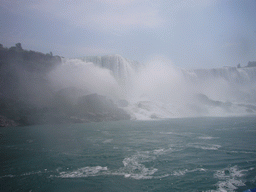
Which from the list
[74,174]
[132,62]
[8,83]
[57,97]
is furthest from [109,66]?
A: [74,174]

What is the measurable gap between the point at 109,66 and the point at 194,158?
47.6 m

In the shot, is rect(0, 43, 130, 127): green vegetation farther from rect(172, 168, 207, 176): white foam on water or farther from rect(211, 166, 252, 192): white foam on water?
rect(211, 166, 252, 192): white foam on water

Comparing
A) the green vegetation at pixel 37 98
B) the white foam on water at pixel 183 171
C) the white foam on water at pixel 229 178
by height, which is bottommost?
the white foam on water at pixel 229 178

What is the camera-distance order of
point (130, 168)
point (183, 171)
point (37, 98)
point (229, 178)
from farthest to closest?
point (37, 98), point (130, 168), point (183, 171), point (229, 178)

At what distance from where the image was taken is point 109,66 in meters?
55.3

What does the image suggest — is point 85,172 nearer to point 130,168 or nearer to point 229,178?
point 130,168

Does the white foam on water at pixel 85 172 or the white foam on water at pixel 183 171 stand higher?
the white foam on water at pixel 85 172

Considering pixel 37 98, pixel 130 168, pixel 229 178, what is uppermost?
pixel 37 98

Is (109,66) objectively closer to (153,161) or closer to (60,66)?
(60,66)

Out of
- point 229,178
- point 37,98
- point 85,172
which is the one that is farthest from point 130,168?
point 37,98

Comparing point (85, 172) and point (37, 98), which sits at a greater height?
point (37, 98)

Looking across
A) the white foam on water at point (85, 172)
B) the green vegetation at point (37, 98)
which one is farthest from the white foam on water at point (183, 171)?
the green vegetation at point (37, 98)

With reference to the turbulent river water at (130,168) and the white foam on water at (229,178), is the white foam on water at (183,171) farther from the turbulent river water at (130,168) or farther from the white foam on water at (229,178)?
the white foam on water at (229,178)

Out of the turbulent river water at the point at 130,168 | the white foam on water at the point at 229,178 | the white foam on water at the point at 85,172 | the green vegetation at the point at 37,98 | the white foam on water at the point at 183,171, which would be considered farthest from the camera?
the green vegetation at the point at 37,98
